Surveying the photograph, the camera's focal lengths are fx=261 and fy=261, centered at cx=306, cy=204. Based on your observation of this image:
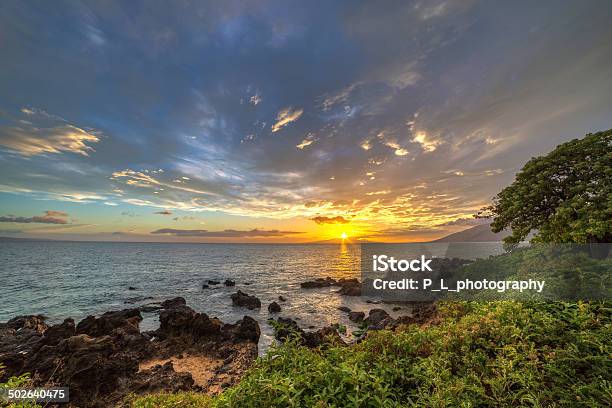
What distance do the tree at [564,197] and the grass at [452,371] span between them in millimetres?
11021

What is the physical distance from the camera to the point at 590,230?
12.8 meters

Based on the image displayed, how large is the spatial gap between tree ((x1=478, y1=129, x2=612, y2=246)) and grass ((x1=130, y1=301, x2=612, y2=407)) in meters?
11.0

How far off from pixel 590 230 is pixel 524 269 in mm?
3372

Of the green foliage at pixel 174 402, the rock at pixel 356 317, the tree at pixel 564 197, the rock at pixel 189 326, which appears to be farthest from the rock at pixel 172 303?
the tree at pixel 564 197

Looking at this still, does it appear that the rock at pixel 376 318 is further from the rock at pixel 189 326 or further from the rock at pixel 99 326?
the rock at pixel 99 326

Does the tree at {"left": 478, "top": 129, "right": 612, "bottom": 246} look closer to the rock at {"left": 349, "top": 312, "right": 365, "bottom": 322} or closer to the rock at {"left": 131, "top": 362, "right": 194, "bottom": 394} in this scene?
the rock at {"left": 349, "top": 312, "right": 365, "bottom": 322}

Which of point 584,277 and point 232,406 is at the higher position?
point 584,277

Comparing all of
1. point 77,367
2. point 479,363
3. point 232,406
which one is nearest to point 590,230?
point 479,363

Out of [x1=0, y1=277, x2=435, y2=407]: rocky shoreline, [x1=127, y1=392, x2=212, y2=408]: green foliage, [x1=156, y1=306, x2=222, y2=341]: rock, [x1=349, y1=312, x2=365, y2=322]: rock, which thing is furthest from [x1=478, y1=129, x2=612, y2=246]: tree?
[x1=156, y1=306, x2=222, y2=341]: rock

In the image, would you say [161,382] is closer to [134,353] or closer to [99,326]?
[134,353]

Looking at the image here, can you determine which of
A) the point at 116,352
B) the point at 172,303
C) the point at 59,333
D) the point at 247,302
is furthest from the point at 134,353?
the point at 172,303

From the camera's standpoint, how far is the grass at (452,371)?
11.9 feet

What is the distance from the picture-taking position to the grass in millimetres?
3638

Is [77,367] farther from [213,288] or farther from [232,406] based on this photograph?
[213,288]
